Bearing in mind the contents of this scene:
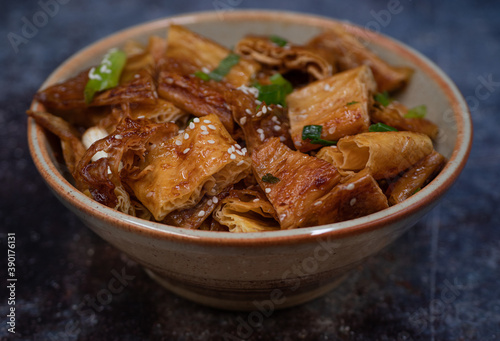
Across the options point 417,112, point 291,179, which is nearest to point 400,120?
point 417,112

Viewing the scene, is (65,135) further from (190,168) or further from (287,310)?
(287,310)

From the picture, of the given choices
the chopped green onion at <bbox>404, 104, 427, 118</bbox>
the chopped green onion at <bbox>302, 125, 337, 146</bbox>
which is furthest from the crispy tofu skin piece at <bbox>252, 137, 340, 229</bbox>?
the chopped green onion at <bbox>404, 104, 427, 118</bbox>

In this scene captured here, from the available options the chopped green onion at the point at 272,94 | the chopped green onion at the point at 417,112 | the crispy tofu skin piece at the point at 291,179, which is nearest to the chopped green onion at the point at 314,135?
the crispy tofu skin piece at the point at 291,179

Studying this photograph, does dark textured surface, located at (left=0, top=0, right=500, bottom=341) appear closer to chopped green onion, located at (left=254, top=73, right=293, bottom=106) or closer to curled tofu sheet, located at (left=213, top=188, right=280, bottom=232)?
curled tofu sheet, located at (left=213, top=188, right=280, bottom=232)

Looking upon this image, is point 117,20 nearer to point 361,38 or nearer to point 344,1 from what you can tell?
point 344,1

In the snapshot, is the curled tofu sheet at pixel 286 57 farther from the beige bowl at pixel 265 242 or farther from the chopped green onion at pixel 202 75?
the beige bowl at pixel 265 242

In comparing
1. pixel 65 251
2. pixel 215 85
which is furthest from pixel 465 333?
pixel 65 251
